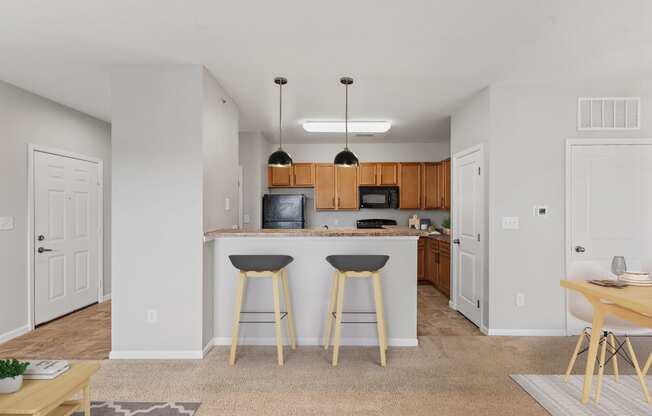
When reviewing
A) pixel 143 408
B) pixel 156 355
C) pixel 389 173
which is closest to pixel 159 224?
pixel 156 355

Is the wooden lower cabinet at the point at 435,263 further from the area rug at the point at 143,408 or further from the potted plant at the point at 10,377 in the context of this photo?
the potted plant at the point at 10,377

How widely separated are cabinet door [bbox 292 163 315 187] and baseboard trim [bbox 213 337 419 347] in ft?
11.7

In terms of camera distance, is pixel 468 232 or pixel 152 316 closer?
pixel 152 316

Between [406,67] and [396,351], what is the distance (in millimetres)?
2428

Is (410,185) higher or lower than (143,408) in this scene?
higher

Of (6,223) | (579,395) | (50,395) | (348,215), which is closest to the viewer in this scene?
(50,395)

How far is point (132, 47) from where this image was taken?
9.60 ft

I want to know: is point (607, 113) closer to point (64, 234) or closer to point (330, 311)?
point (330, 311)

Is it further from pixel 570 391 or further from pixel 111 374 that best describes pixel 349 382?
pixel 111 374

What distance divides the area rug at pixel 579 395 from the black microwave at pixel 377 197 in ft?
13.5

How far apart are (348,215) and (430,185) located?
1.53m

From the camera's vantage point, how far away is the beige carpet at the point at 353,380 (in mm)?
2465

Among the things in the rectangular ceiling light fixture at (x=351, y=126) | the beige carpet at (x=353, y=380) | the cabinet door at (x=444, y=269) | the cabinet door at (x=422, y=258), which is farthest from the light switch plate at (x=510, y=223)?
the cabinet door at (x=422, y=258)

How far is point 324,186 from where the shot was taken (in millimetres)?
6785
